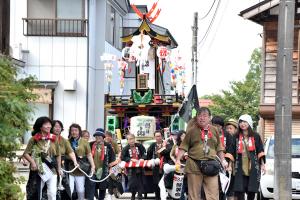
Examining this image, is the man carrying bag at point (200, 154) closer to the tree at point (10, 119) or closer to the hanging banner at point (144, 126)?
the tree at point (10, 119)

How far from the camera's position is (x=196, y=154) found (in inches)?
472

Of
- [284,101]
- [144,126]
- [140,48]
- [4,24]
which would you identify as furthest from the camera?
[140,48]

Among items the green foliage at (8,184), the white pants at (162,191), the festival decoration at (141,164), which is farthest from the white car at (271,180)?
the green foliage at (8,184)

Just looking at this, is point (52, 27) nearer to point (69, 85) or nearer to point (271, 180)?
point (69, 85)

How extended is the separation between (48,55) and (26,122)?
27.0 meters

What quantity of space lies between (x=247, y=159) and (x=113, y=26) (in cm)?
2705

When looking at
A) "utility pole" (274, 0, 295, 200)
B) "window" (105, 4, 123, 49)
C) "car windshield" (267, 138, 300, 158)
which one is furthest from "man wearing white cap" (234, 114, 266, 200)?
"window" (105, 4, 123, 49)

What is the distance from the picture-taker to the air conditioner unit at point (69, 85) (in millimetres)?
34812

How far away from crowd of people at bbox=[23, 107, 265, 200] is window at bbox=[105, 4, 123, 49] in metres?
20.8

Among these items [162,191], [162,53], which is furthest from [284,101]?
[162,53]

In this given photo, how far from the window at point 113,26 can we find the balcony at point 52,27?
127 inches

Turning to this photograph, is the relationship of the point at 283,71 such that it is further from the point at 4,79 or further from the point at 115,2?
the point at 115,2

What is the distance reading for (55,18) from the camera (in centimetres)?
3462

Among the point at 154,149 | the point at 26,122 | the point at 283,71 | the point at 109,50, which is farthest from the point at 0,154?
the point at 109,50
